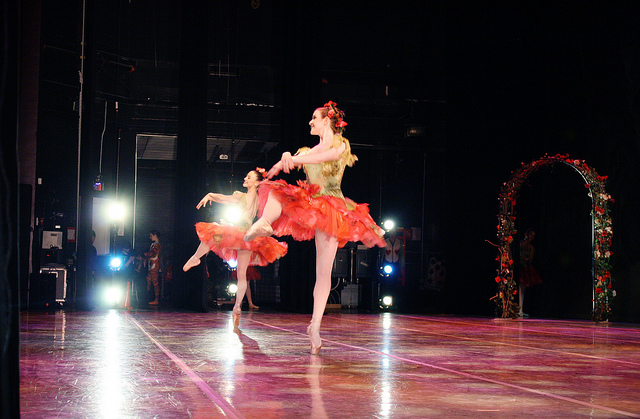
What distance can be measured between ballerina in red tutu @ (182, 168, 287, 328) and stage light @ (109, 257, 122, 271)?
6.29 metres

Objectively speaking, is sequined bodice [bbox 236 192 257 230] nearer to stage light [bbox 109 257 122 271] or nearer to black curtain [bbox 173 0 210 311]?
black curtain [bbox 173 0 210 311]

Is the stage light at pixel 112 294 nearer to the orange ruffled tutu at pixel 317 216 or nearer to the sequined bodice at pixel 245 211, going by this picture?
the sequined bodice at pixel 245 211

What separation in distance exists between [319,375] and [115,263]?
10.4 meters

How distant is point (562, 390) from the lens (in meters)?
3.13

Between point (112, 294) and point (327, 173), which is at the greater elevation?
point (327, 173)

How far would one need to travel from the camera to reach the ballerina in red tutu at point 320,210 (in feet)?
14.9

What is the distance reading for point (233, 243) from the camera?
6988mm

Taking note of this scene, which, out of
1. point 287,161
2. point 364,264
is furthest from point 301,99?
point 287,161

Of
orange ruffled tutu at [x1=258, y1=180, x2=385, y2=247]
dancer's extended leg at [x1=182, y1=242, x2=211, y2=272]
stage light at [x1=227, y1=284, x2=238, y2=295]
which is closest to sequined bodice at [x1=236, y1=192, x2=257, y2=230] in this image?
dancer's extended leg at [x1=182, y1=242, x2=211, y2=272]

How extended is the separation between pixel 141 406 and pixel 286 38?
8.94 metres

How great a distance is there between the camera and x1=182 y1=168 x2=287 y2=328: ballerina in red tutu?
698 cm

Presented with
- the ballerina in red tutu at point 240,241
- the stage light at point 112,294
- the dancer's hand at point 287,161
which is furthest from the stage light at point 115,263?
the dancer's hand at point 287,161

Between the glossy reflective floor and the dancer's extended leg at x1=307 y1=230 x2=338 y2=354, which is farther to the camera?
the dancer's extended leg at x1=307 y1=230 x2=338 y2=354

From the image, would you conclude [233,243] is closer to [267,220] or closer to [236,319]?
[236,319]
